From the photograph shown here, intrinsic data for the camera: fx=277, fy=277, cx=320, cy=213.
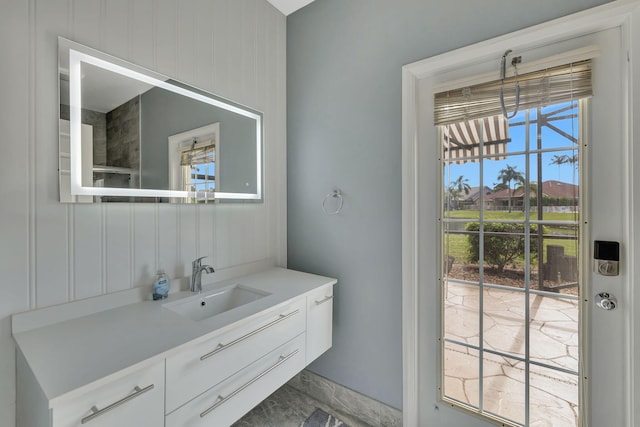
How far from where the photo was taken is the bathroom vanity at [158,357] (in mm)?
769

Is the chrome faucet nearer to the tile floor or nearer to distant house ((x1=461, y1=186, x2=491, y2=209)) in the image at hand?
the tile floor

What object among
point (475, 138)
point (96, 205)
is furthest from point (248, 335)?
point (475, 138)

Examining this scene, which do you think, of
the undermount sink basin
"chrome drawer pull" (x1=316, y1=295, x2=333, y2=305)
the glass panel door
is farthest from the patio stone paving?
the undermount sink basin

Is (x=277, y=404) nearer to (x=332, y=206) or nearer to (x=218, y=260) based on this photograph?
(x=218, y=260)

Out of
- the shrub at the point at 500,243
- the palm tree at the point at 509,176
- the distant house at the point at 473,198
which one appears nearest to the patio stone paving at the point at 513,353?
the shrub at the point at 500,243

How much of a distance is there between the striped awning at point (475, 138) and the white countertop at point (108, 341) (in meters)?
1.18

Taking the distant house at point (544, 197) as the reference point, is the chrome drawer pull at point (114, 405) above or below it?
Answer: below

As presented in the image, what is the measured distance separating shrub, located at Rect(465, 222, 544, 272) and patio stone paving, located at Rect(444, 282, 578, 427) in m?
0.16

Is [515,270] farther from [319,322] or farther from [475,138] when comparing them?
[319,322]

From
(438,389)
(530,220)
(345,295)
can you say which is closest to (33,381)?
(345,295)

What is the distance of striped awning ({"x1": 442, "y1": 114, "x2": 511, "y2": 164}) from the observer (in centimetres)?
137

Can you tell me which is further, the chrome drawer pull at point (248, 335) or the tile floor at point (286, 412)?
the tile floor at point (286, 412)

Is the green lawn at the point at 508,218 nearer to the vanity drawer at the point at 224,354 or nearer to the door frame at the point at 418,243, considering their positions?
the door frame at the point at 418,243

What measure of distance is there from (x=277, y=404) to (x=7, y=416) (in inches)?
52.5
